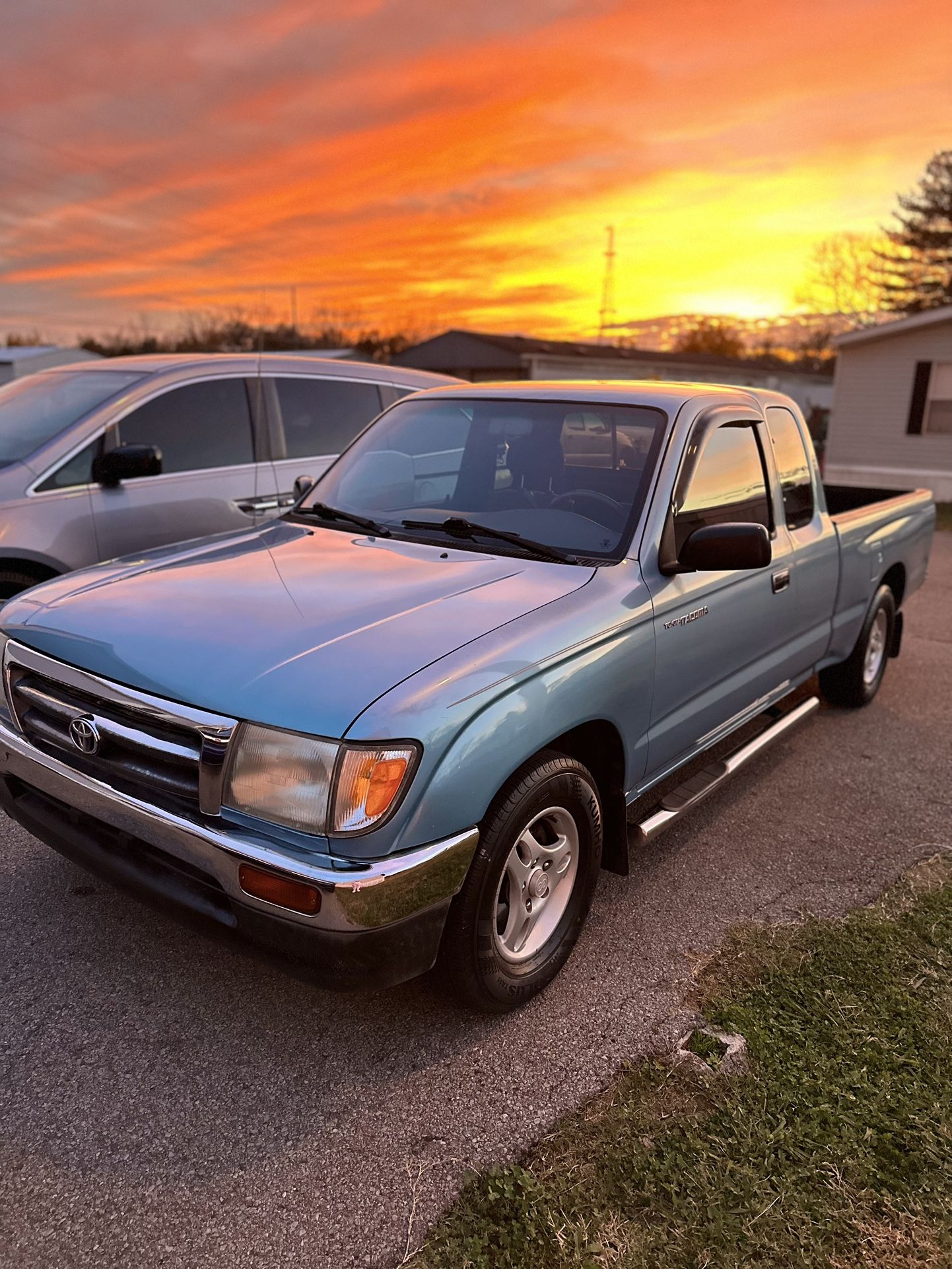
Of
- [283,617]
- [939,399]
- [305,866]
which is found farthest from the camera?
[939,399]

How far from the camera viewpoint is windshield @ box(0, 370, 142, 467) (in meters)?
5.33

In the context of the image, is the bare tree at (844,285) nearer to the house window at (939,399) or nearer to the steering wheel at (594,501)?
the house window at (939,399)

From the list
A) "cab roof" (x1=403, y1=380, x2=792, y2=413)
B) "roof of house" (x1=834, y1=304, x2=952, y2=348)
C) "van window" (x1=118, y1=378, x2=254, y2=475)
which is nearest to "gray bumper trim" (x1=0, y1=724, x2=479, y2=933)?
"cab roof" (x1=403, y1=380, x2=792, y2=413)

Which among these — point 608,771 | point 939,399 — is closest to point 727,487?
point 608,771

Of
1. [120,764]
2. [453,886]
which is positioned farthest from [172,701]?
[453,886]

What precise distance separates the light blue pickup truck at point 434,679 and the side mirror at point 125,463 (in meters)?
1.41

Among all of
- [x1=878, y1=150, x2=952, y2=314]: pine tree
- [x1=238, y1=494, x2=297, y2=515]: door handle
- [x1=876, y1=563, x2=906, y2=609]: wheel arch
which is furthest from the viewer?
[x1=878, y1=150, x2=952, y2=314]: pine tree

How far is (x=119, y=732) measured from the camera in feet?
8.28

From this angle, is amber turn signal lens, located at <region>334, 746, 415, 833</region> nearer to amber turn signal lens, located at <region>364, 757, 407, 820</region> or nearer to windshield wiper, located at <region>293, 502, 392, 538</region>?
amber turn signal lens, located at <region>364, 757, 407, 820</region>

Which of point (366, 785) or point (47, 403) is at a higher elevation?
point (47, 403)

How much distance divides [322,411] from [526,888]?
4509mm

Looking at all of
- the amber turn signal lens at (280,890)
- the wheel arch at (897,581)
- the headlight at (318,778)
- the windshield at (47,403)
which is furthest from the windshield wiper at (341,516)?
the wheel arch at (897,581)

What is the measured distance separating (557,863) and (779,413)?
2746 millimetres

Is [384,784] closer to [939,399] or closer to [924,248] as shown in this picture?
[939,399]
